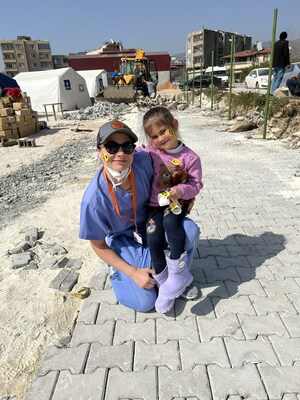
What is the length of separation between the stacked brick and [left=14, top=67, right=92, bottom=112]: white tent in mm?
8592

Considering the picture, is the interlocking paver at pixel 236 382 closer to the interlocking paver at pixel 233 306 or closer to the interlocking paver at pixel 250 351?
the interlocking paver at pixel 250 351

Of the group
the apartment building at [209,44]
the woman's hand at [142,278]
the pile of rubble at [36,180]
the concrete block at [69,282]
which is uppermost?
the apartment building at [209,44]

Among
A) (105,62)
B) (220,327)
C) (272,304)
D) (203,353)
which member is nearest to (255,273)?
(272,304)

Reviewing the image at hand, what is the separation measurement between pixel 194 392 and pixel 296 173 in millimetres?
4739

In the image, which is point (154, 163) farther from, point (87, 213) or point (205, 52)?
point (205, 52)

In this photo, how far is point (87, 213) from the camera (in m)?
2.18

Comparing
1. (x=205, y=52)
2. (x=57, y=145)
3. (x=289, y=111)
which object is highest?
(x=205, y=52)

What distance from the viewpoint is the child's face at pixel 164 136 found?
229 cm

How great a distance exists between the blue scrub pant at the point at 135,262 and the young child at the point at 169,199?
0.08m

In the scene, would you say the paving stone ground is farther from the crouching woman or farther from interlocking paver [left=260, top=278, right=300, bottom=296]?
the crouching woman

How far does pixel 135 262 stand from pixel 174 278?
1.14 feet

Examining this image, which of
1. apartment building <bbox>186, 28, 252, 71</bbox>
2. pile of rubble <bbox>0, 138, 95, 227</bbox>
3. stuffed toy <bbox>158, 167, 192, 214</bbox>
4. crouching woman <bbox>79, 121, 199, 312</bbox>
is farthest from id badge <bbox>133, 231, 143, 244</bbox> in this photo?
apartment building <bbox>186, 28, 252, 71</bbox>

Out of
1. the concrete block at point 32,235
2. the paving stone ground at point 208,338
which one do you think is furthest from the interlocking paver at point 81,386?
the concrete block at point 32,235

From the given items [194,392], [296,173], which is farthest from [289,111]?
[194,392]
